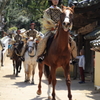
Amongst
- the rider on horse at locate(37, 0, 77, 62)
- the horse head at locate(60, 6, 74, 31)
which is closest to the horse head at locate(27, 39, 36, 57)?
the rider on horse at locate(37, 0, 77, 62)

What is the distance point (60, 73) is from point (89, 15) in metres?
4.36

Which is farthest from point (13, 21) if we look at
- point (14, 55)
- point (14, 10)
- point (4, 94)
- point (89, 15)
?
point (4, 94)

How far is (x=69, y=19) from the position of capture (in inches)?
210

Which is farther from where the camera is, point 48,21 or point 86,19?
point 86,19

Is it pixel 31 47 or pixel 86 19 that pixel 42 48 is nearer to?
pixel 31 47

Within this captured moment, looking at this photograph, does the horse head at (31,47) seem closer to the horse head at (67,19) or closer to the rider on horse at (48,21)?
the rider on horse at (48,21)

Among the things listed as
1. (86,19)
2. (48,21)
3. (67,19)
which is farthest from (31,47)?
(67,19)

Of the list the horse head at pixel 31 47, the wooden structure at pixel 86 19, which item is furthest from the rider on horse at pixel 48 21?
the horse head at pixel 31 47

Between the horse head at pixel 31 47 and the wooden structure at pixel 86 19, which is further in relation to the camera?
the horse head at pixel 31 47

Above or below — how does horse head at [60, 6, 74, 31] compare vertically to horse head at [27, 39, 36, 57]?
above

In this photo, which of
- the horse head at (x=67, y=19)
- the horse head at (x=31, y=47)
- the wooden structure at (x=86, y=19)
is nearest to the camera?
the horse head at (x=67, y=19)

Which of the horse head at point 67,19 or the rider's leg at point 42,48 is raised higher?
the horse head at point 67,19

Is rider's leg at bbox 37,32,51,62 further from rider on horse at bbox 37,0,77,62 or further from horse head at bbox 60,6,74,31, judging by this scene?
horse head at bbox 60,6,74,31

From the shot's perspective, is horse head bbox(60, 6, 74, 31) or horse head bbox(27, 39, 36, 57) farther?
horse head bbox(27, 39, 36, 57)
